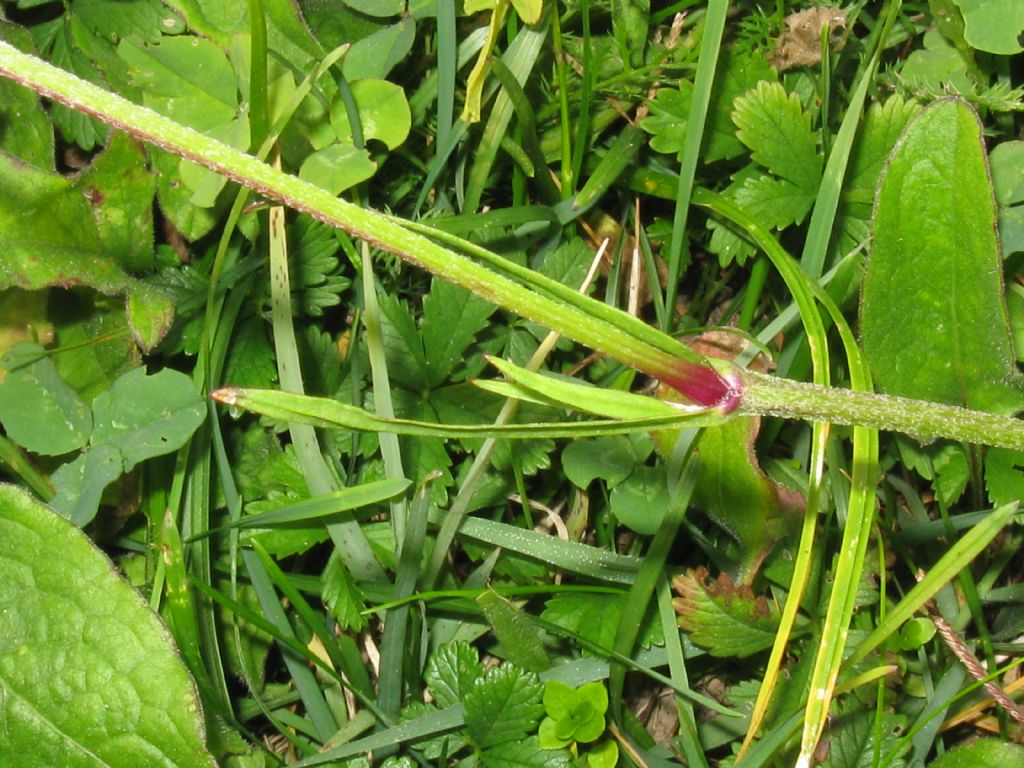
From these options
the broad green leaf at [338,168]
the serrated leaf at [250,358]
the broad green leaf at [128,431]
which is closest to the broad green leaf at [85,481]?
the broad green leaf at [128,431]

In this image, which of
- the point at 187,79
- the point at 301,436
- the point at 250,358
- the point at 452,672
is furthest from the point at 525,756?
the point at 187,79

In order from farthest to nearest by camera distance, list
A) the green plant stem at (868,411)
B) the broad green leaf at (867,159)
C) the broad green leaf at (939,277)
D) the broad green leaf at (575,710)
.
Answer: the broad green leaf at (867,159)
the broad green leaf at (575,710)
the broad green leaf at (939,277)
the green plant stem at (868,411)

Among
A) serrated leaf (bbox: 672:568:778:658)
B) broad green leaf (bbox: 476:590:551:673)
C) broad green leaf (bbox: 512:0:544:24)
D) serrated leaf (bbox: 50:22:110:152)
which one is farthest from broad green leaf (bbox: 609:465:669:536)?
serrated leaf (bbox: 50:22:110:152)

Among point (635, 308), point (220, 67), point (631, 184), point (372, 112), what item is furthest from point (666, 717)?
point (220, 67)

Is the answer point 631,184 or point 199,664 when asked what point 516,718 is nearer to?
point 199,664

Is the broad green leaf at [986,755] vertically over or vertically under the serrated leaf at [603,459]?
under

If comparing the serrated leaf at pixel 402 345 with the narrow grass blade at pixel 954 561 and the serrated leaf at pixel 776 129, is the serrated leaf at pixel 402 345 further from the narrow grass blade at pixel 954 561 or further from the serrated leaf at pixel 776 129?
the narrow grass blade at pixel 954 561

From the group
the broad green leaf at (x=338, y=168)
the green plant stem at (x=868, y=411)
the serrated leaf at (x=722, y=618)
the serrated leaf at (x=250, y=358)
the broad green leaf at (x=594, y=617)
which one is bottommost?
the broad green leaf at (x=594, y=617)
